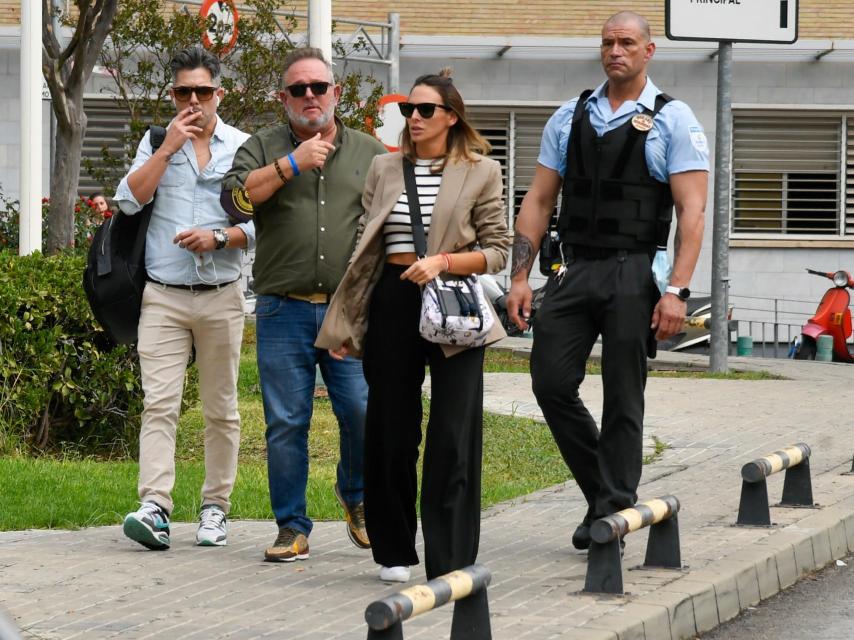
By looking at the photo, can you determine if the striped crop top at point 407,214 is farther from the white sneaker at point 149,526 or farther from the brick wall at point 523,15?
the brick wall at point 523,15

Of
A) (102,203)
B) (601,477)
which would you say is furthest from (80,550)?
(102,203)

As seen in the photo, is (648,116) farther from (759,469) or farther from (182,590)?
(182,590)

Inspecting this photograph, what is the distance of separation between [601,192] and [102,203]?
850 centimetres

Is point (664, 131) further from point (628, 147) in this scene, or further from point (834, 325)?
point (834, 325)

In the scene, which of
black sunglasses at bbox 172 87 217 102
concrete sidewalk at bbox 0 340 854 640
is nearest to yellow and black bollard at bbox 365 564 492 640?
concrete sidewalk at bbox 0 340 854 640

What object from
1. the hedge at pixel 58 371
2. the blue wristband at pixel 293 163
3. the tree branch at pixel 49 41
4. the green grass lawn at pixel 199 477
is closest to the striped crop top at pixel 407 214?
the blue wristband at pixel 293 163

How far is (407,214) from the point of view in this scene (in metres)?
5.85

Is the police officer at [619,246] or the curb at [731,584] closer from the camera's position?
the curb at [731,584]

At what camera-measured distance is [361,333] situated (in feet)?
19.4

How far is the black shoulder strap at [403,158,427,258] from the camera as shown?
5.78 metres

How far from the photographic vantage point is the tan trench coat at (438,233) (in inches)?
228

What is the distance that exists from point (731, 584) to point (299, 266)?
206 cm

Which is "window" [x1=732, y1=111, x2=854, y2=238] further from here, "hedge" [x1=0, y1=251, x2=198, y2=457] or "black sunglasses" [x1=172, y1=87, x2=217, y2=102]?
"black sunglasses" [x1=172, y1=87, x2=217, y2=102]

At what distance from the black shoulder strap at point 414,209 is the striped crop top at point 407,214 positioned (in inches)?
0.5
